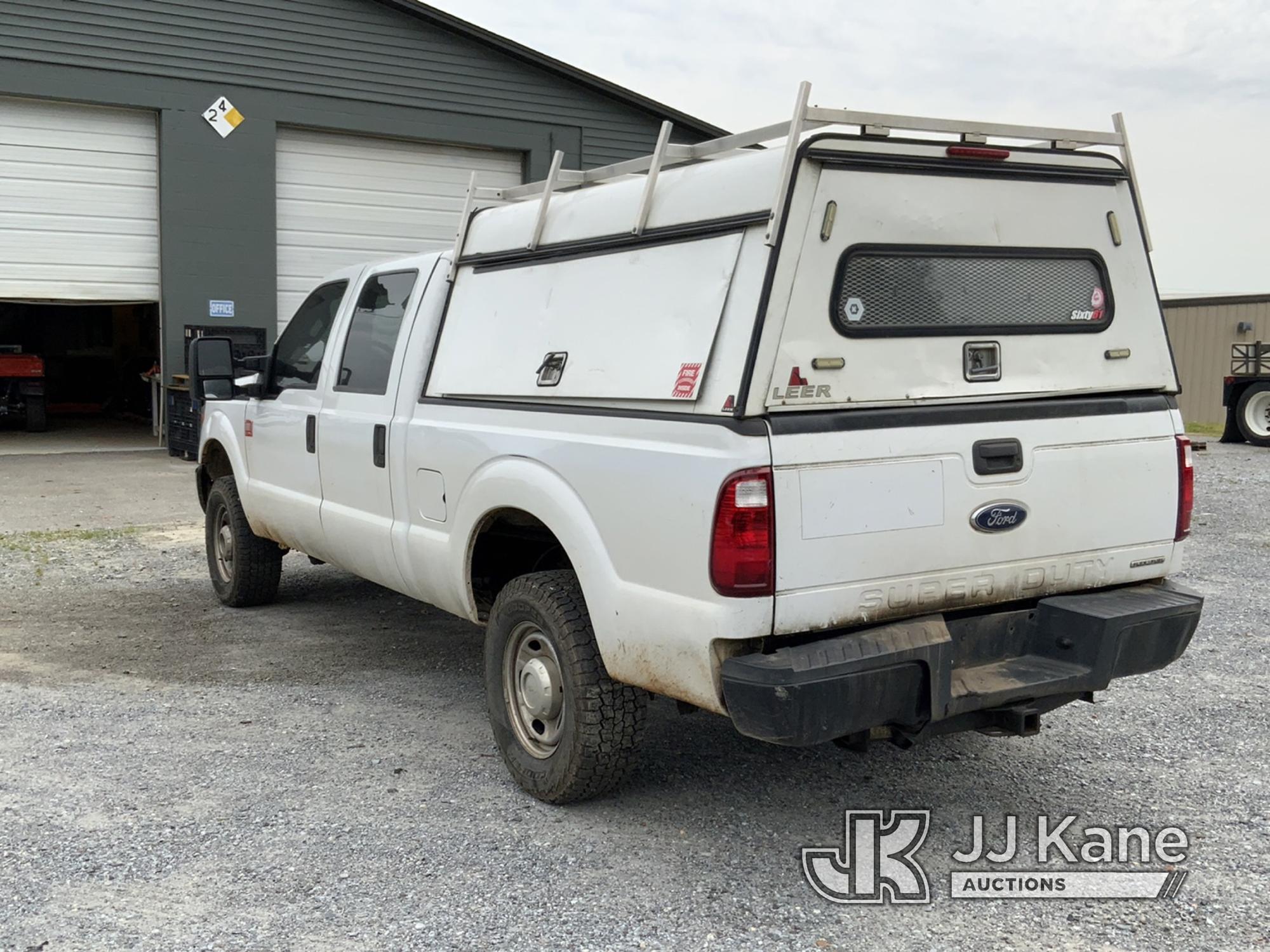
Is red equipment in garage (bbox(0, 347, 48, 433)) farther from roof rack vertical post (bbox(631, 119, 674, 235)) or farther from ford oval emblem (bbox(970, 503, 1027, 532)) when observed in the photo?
ford oval emblem (bbox(970, 503, 1027, 532))

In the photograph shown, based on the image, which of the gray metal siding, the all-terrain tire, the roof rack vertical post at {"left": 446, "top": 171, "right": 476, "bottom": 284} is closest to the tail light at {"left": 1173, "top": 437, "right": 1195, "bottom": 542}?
the roof rack vertical post at {"left": 446, "top": 171, "right": 476, "bottom": 284}

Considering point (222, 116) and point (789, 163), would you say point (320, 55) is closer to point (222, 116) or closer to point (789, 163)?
point (222, 116)

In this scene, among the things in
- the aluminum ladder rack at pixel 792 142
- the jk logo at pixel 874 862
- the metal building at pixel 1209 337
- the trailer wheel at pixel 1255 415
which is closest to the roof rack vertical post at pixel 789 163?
the aluminum ladder rack at pixel 792 142

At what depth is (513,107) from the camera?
1695cm

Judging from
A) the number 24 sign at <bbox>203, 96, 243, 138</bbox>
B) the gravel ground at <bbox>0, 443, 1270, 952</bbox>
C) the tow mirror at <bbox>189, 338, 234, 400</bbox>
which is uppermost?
the number 24 sign at <bbox>203, 96, 243, 138</bbox>

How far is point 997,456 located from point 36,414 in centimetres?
1731

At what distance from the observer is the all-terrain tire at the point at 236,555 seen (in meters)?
7.12

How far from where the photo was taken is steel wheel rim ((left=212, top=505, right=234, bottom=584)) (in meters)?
7.36

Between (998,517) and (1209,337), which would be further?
(1209,337)

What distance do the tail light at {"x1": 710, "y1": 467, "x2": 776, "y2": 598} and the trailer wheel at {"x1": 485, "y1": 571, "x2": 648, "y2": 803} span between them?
2.56 ft

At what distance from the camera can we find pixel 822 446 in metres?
Result: 3.60

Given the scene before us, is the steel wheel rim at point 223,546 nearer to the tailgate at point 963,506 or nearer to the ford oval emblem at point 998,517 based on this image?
the tailgate at point 963,506

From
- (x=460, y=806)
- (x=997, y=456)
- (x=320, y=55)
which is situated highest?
(x=320, y=55)

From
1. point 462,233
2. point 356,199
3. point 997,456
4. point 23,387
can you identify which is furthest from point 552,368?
point 23,387
